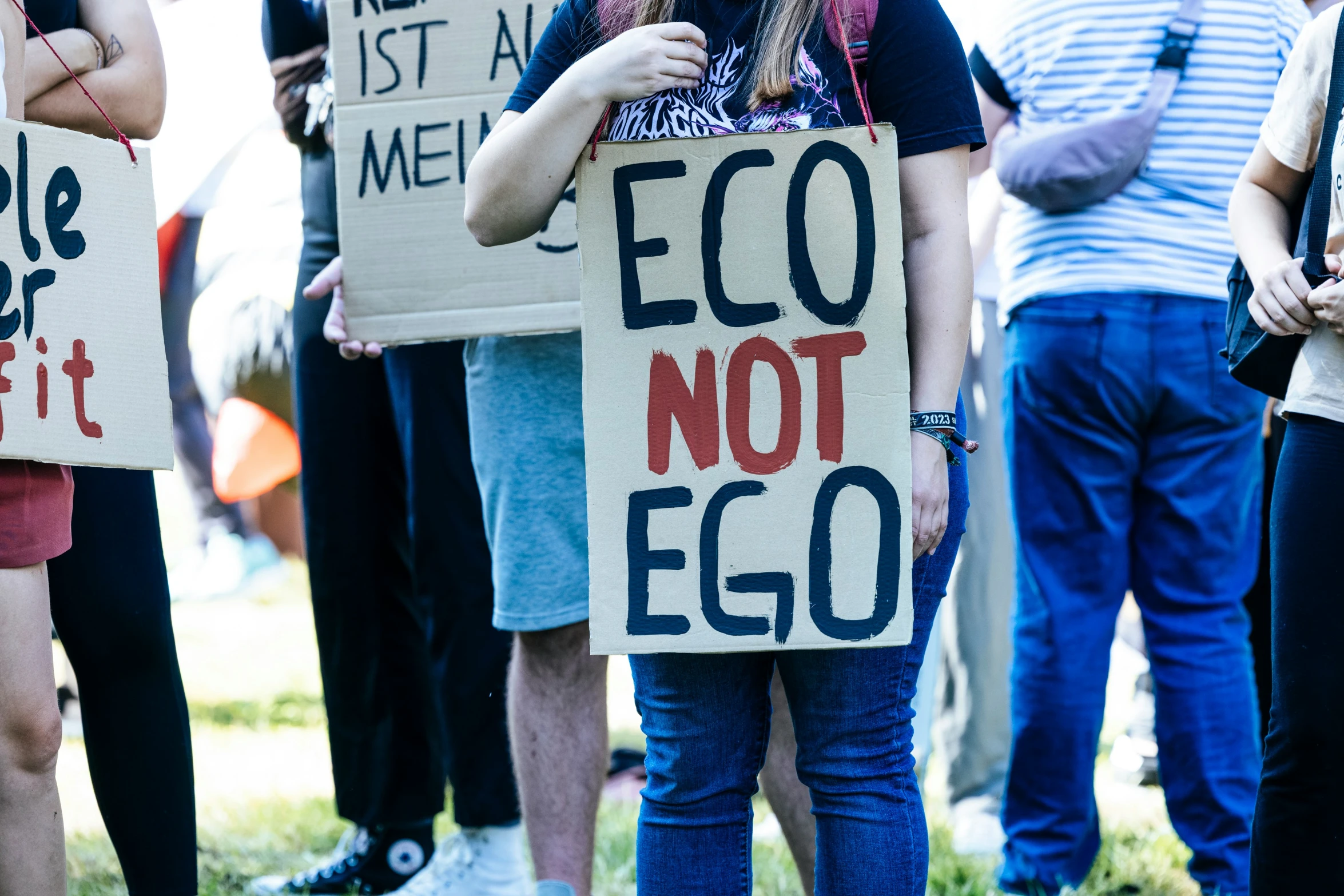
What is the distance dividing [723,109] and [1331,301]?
2.80 feet

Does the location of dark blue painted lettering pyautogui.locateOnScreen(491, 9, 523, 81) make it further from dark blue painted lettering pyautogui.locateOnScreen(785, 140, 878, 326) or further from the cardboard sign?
dark blue painted lettering pyautogui.locateOnScreen(785, 140, 878, 326)

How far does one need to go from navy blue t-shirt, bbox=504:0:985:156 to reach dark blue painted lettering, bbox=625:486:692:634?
43 cm

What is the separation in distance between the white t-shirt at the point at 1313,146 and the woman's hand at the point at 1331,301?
0.13ft

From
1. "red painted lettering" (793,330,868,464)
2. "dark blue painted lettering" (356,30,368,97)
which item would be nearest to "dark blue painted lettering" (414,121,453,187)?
"dark blue painted lettering" (356,30,368,97)

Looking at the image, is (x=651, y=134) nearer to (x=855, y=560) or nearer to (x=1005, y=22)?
(x=855, y=560)

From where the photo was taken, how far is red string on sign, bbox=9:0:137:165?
2.04 meters

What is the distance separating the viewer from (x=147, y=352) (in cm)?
204

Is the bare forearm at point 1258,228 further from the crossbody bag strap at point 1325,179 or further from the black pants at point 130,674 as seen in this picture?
the black pants at point 130,674

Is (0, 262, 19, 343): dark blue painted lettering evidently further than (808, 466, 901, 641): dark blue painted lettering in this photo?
Yes

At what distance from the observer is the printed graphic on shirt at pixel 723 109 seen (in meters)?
1.75

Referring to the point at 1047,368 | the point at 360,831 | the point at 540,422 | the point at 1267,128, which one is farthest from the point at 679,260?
the point at 360,831

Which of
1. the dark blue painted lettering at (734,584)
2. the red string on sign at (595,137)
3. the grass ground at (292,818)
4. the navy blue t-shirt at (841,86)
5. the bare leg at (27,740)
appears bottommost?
the grass ground at (292,818)

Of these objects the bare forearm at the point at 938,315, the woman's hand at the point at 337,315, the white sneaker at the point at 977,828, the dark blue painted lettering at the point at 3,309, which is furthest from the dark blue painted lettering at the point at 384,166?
the white sneaker at the point at 977,828

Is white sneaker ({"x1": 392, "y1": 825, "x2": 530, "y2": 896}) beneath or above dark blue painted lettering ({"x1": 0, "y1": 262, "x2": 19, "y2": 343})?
beneath
